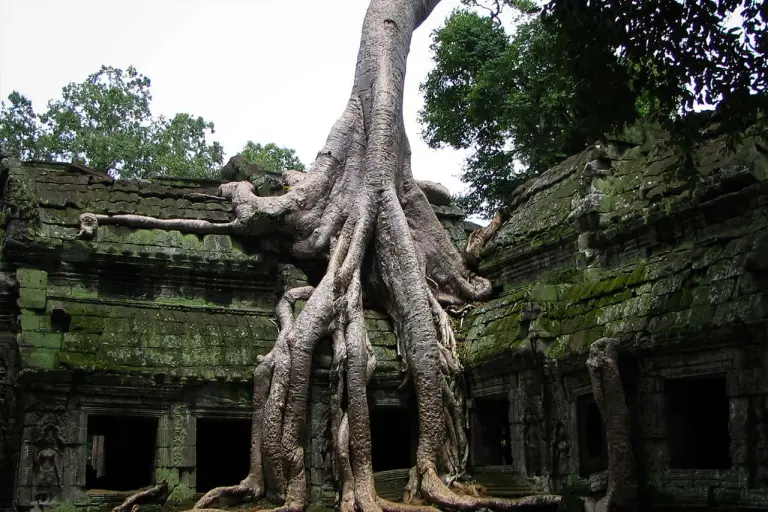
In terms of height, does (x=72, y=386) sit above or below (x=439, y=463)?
above

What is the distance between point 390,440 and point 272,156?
52.2ft

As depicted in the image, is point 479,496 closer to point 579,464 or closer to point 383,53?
point 579,464

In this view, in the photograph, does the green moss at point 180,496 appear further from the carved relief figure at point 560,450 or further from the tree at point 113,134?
the tree at point 113,134

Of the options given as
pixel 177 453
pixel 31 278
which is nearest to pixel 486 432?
pixel 177 453

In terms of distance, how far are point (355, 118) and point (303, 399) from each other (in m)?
4.58

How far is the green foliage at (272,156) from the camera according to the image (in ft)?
94.8

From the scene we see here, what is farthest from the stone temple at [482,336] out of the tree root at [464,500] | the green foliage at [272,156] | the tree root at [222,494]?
the green foliage at [272,156]

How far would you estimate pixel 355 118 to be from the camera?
1531cm

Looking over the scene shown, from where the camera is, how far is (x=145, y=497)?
11789mm

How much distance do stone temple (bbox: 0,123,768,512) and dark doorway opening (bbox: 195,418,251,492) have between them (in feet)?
0.09

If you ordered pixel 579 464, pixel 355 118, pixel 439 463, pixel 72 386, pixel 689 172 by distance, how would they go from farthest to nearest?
1. pixel 355 118
2. pixel 439 463
3. pixel 72 386
4. pixel 579 464
5. pixel 689 172

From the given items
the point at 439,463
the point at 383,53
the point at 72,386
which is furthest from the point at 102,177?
the point at 439,463

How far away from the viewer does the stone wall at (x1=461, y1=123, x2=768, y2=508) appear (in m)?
9.13

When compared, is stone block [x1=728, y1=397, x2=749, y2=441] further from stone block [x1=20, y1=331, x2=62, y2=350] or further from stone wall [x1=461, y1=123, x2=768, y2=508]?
stone block [x1=20, y1=331, x2=62, y2=350]
